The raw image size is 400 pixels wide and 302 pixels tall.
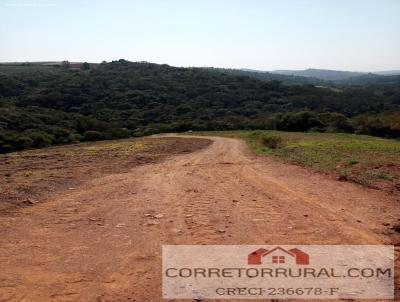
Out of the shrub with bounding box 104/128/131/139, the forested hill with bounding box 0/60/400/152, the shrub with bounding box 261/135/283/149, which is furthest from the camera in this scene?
the shrub with bounding box 104/128/131/139

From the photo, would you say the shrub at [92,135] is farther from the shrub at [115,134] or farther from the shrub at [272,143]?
the shrub at [272,143]

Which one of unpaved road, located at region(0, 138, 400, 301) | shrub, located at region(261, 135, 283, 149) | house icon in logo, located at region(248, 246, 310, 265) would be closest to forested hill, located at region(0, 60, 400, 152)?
shrub, located at region(261, 135, 283, 149)

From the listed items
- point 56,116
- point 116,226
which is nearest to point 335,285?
point 116,226

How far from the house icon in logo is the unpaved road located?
1.07 feet

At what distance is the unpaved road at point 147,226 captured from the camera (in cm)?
465

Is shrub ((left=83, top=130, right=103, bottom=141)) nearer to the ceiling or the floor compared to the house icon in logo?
nearer to the floor

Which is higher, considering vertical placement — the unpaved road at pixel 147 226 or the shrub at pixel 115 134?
the unpaved road at pixel 147 226

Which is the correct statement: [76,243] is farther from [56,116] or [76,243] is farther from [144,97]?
[144,97]

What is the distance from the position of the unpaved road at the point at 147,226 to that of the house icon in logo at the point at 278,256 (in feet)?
1.07

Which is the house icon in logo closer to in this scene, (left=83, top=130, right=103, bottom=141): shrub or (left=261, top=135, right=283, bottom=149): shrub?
(left=261, top=135, right=283, bottom=149): shrub

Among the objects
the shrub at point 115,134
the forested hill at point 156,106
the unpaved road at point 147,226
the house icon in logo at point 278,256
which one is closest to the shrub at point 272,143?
the unpaved road at point 147,226

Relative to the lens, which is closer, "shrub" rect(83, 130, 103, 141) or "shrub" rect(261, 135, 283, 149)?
"shrub" rect(261, 135, 283, 149)

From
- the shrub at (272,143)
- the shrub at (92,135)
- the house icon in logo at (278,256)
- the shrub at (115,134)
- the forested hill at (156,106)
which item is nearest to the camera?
the house icon in logo at (278,256)

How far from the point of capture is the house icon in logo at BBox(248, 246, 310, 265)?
200 inches
